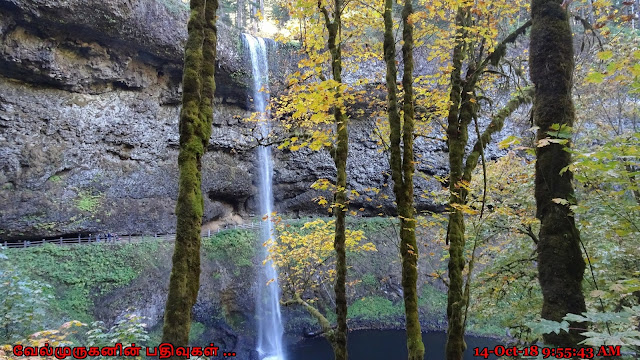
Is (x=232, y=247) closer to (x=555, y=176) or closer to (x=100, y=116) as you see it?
(x=100, y=116)

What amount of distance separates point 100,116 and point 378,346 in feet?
48.6

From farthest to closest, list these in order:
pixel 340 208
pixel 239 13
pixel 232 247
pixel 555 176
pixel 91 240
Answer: pixel 239 13, pixel 232 247, pixel 91 240, pixel 340 208, pixel 555 176

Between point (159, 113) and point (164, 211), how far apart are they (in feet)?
15.0

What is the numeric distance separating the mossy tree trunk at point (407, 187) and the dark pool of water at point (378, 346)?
10.3 metres

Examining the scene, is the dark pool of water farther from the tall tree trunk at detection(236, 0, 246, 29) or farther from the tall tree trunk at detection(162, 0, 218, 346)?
the tall tree trunk at detection(236, 0, 246, 29)

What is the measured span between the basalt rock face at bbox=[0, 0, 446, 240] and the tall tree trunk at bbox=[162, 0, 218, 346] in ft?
21.4

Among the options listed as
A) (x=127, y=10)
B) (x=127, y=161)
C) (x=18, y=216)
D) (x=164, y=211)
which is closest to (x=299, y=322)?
(x=164, y=211)

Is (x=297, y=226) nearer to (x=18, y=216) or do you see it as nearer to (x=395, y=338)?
(x=395, y=338)

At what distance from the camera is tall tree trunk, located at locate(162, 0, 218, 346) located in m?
2.75

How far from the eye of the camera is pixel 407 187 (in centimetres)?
423

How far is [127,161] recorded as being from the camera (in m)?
15.2

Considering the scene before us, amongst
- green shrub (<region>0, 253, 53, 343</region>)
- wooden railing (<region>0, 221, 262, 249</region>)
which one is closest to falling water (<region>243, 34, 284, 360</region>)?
wooden railing (<region>0, 221, 262, 249</region>)

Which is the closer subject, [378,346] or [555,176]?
[555,176]

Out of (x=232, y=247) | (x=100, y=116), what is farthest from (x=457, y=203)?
(x=100, y=116)
